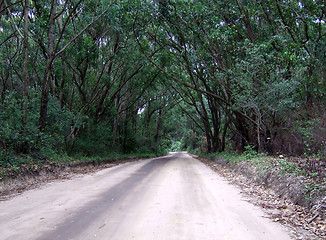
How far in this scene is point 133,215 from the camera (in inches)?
202

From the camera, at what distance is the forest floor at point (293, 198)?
4820 mm

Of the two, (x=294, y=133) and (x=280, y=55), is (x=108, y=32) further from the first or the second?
(x=294, y=133)

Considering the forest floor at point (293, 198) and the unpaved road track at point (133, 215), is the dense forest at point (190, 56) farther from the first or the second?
the unpaved road track at point (133, 215)

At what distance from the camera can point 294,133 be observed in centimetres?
1173

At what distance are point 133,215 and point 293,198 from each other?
12.7 ft

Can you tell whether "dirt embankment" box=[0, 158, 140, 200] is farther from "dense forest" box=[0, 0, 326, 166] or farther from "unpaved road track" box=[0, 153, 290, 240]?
"unpaved road track" box=[0, 153, 290, 240]

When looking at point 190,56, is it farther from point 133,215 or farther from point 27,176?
point 133,215

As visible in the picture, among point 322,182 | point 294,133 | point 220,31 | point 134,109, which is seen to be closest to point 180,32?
point 220,31

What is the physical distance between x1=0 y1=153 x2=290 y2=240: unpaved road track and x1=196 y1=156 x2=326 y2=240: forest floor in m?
0.40

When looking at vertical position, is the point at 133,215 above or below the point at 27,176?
below

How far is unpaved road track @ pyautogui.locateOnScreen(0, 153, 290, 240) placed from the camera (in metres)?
4.20

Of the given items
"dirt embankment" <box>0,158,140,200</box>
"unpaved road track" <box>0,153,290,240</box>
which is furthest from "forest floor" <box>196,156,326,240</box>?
"dirt embankment" <box>0,158,140,200</box>

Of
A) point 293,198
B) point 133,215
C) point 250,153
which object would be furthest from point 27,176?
point 250,153

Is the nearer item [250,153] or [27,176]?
[27,176]
